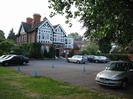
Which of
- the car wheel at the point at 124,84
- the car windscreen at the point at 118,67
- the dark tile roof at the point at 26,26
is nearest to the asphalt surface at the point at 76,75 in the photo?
the car wheel at the point at 124,84

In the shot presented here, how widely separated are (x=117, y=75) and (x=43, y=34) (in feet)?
137

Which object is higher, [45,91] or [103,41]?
[103,41]

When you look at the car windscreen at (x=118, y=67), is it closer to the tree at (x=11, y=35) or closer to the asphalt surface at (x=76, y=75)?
the asphalt surface at (x=76, y=75)

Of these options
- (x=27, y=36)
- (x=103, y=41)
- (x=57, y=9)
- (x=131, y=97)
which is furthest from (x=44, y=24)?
(x=131, y=97)

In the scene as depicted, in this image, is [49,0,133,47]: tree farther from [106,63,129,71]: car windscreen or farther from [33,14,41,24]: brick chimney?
[33,14,41,24]: brick chimney

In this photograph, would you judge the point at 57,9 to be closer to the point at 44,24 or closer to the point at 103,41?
the point at 103,41

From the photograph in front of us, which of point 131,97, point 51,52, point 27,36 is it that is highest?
point 27,36

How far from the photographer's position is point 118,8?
461 inches

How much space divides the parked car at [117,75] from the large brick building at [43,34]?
37946 millimetres

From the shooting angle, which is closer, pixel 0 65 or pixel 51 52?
pixel 0 65

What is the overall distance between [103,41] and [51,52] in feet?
111

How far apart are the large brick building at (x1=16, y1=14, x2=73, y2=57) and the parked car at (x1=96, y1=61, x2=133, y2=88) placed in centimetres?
3795

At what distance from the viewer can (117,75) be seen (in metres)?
13.7

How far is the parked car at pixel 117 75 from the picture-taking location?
44.4 feet
